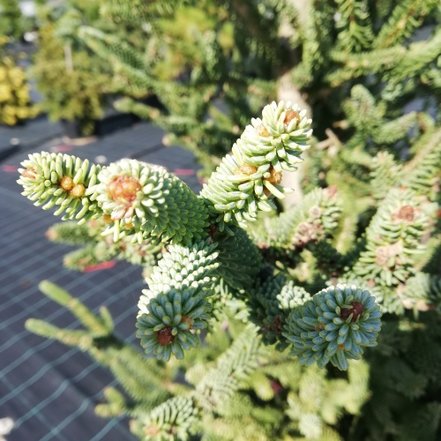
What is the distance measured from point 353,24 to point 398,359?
133cm

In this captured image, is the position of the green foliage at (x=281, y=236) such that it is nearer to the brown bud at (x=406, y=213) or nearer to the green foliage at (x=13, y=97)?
the brown bud at (x=406, y=213)

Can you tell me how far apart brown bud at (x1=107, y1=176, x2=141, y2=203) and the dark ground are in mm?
2550

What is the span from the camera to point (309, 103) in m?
1.97

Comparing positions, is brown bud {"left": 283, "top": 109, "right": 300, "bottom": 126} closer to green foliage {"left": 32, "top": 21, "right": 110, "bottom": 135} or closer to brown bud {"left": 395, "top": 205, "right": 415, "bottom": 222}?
brown bud {"left": 395, "top": 205, "right": 415, "bottom": 222}

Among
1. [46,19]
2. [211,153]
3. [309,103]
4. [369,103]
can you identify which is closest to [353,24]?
[369,103]

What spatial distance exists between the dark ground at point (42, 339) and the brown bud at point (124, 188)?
2550mm

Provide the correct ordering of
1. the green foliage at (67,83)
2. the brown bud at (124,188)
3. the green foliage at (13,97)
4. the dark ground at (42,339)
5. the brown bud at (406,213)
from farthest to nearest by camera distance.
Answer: the green foliage at (13,97) → the green foliage at (67,83) → the dark ground at (42,339) → the brown bud at (406,213) → the brown bud at (124,188)

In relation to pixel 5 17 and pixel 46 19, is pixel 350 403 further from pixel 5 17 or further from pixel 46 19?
pixel 5 17

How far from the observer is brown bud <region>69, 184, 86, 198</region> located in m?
0.65

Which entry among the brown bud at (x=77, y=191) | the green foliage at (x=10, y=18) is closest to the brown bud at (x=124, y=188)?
the brown bud at (x=77, y=191)

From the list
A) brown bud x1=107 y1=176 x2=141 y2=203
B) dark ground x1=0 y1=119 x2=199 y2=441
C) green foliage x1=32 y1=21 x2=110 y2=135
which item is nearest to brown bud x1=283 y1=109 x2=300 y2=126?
brown bud x1=107 y1=176 x2=141 y2=203

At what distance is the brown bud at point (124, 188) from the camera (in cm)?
57

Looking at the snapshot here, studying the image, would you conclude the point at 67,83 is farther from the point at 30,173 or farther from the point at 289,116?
the point at 289,116

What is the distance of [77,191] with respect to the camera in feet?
2.14
